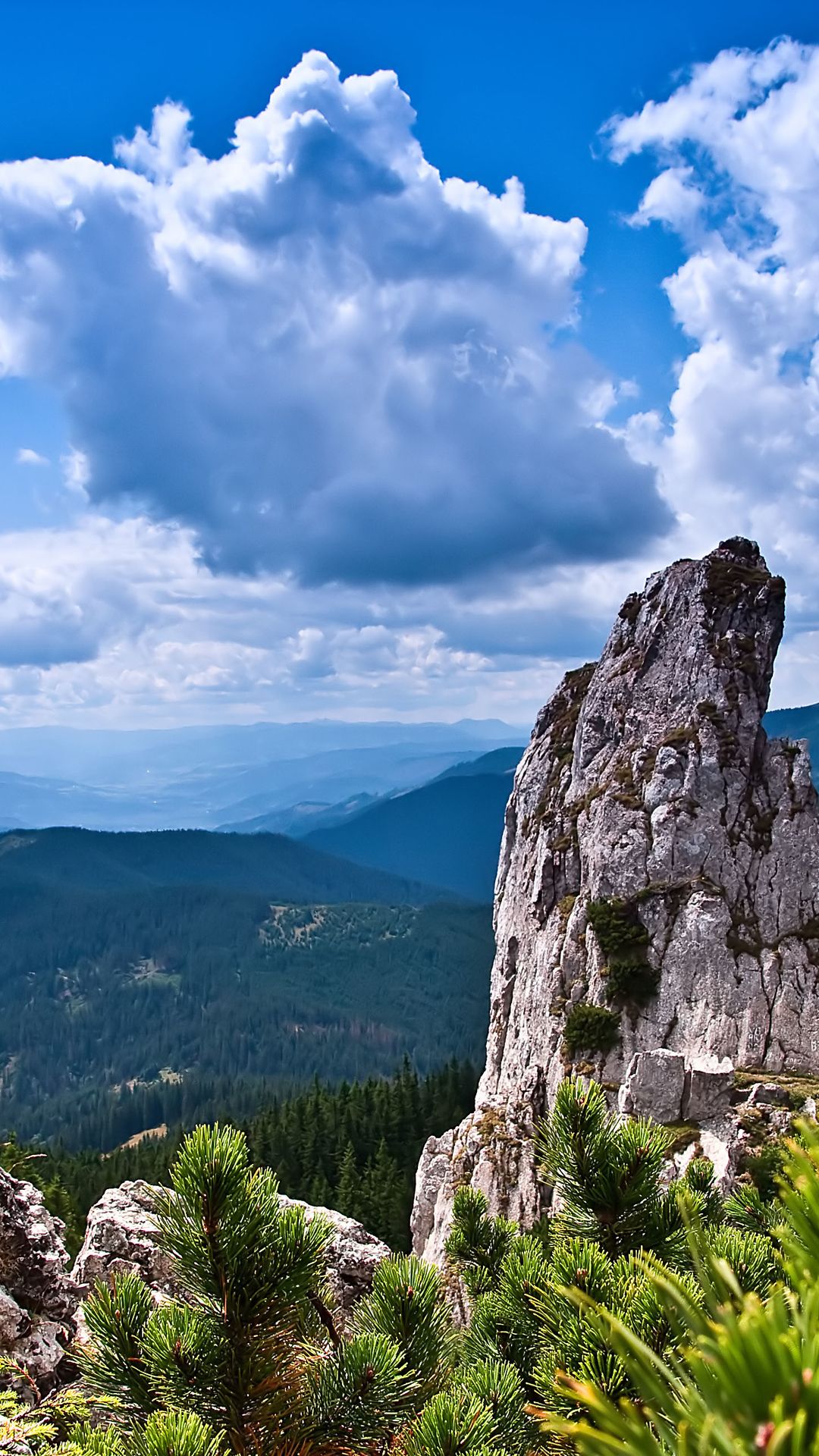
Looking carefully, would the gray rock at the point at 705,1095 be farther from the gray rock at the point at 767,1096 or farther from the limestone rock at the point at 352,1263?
the limestone rock at the point at 352,1263

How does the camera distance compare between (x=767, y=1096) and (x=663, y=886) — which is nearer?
(x=767, y=1096)

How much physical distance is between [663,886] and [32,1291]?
118 ft

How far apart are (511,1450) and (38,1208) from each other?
10739 millimetres

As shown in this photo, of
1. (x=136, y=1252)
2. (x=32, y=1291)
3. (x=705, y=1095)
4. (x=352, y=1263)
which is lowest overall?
(x=705, y=1095)

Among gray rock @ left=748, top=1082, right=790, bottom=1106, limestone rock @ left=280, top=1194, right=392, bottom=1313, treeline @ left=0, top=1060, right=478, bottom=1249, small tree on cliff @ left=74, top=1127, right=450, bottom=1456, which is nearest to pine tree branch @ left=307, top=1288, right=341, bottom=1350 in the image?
small tree on cliff @ left=74, top=1127, right=450, bottom=1456

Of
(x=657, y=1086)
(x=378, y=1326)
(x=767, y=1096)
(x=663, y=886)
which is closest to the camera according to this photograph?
(x=378, y=1326)

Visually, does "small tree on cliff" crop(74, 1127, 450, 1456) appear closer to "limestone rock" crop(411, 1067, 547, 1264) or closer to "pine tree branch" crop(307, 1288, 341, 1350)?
"pine tree branch" crop(307, 1288, 341, 1350)

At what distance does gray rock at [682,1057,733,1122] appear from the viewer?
32.9 meters

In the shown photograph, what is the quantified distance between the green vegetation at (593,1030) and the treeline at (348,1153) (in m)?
28.9

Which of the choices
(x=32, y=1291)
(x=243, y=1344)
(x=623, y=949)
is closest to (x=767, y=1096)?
(x=623, y=949)

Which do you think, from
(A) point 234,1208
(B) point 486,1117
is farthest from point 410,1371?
(B) point 486,1117

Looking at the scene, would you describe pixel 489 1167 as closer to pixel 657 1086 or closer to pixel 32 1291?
pixel 657 1086

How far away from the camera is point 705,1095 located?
109ft

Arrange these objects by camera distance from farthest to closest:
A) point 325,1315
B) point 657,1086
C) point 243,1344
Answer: point 657,1086 < point 325,1315 < point 243,1344
